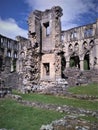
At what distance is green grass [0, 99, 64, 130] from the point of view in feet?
26.2

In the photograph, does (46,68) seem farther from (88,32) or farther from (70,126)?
(88,32)

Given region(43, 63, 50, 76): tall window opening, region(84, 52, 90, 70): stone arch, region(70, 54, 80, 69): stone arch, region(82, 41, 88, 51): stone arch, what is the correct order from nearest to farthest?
region(43, 63, 50, 76): tall window opening < region(84, 52, 90, 70): stone arch < region(82, 41, 88, 51): stone arch < region(70, 54, 80, 69): stone arch

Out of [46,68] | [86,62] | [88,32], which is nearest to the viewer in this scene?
[46,68]

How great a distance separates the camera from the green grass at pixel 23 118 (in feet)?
26.2

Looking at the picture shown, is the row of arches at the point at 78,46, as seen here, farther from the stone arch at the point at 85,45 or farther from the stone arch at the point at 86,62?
the stone arch at the point at 86,62

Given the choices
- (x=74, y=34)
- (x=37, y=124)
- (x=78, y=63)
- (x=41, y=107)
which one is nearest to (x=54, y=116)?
(x=37, y=124)

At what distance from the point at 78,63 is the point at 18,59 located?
17.3 m

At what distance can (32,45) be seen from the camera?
2277 cm

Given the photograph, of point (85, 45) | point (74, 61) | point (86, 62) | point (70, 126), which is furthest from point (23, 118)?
point (85, 45)

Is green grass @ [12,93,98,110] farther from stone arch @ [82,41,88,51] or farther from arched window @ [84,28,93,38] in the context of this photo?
arched window @ [84,28,93,38]

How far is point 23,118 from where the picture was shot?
916 cm

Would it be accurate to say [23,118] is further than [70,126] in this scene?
Yes

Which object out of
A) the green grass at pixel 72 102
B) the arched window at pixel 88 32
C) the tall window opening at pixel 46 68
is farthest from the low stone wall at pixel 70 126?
the arched window at pixel 88 32

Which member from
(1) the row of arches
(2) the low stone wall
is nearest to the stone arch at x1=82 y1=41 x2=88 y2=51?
(1) the row of arches
